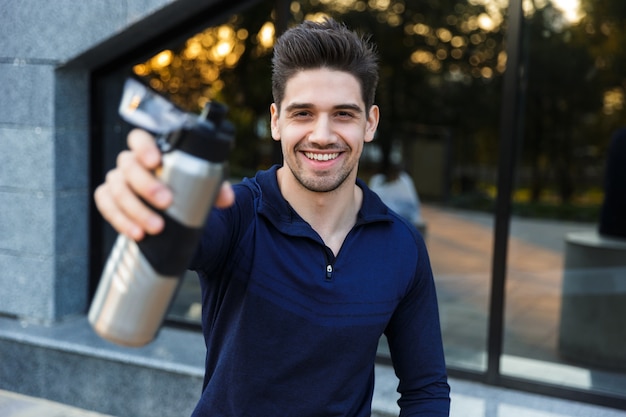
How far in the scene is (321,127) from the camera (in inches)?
64.1

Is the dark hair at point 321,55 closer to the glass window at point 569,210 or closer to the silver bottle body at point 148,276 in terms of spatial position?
the silver bottle body at point 148,276

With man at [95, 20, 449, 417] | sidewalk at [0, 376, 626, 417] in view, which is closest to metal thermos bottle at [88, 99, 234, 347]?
man at [95, 20, 449, 417]

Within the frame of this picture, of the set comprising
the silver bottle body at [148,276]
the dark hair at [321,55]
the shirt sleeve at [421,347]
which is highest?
the dark hair at [321,55]

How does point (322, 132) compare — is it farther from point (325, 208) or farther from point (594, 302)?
point (594, 302)

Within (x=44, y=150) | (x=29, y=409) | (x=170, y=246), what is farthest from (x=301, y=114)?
(x=44, y=150)

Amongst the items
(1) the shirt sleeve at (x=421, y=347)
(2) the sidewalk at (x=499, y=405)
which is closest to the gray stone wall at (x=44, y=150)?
(2) the sidewalk at (x=499, y=405)

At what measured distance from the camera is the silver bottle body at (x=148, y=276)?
0.99 meters

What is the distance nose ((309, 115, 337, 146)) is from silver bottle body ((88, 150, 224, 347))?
0.61 metres

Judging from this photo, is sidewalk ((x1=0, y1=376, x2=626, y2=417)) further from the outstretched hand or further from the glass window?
the outstretched hand

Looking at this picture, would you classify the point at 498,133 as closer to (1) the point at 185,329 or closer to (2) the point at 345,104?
(1) the point at 185,329

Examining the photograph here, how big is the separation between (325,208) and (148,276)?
753mm

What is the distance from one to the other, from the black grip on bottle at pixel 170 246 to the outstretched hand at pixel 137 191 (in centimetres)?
1

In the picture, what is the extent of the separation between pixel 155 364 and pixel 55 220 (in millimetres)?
1063

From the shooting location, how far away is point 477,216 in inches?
173
